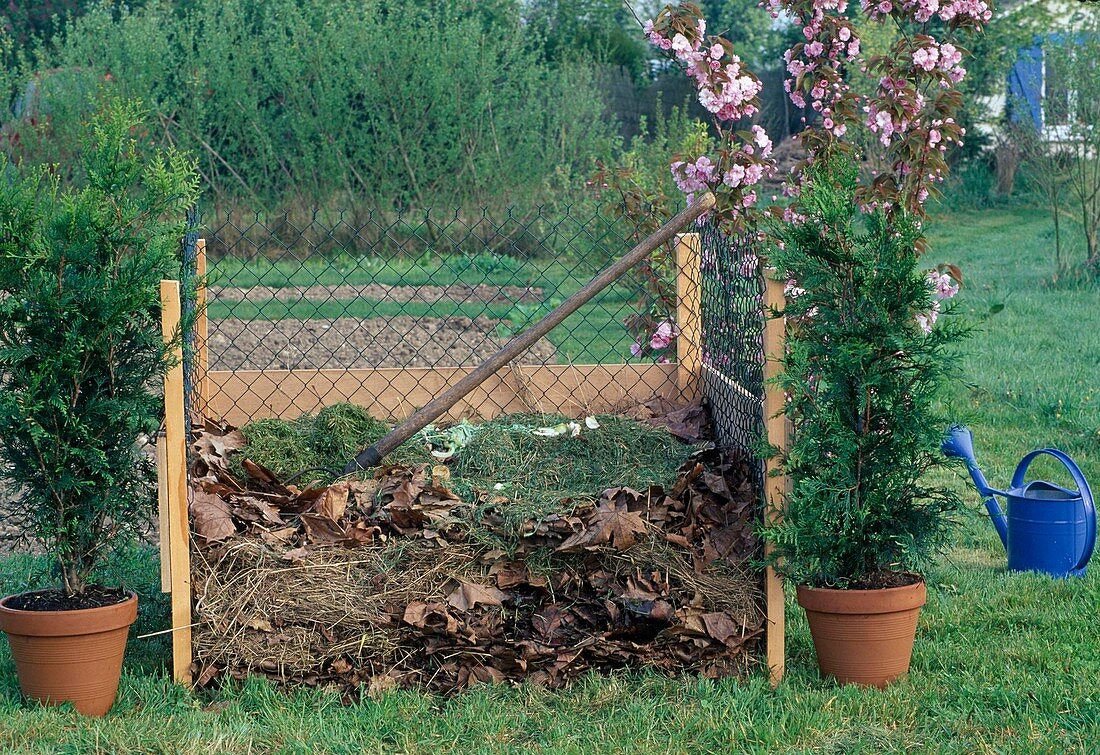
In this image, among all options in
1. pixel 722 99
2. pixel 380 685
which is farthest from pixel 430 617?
pixel 722 99

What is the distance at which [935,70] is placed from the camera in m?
4.27

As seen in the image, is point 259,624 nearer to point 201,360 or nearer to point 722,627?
point 201,360

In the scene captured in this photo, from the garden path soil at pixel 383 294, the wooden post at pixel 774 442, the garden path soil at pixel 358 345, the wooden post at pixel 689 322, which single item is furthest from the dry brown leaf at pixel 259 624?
the garden path soil at pixel 383 294

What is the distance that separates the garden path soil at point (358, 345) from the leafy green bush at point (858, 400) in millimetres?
4357

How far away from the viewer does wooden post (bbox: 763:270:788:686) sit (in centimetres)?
324

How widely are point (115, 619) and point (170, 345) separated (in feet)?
2.58

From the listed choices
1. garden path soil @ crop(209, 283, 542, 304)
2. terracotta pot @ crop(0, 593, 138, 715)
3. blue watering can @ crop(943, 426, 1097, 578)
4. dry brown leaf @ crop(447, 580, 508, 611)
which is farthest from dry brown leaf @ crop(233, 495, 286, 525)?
garden path soil @ crop(209, 283, 542, 304)

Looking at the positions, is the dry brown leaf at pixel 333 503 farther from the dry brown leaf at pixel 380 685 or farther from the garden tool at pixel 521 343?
the dry brown leaf at pixel 380 685

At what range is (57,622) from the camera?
2.99 metres

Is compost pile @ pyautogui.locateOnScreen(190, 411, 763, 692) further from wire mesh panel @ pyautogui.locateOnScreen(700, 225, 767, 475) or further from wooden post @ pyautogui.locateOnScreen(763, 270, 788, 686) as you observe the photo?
wire mesh panel @ pyautogui.locateOnScreen(700, 225, 767, 475)

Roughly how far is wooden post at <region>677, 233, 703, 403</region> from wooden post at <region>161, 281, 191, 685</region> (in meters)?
1.99

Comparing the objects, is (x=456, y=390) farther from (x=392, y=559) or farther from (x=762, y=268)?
(x=762, y=268)

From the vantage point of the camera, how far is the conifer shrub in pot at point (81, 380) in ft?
9.92

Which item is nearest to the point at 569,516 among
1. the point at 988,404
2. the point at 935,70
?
the point at 935,70
